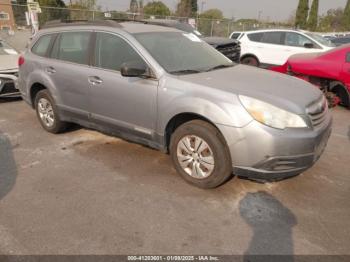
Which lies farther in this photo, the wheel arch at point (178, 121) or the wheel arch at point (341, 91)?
the wheel arch at point (341, 91)

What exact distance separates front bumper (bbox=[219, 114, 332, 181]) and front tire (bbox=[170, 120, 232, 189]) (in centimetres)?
13

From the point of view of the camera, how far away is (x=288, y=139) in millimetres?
2980

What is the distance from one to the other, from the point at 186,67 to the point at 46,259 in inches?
99.7

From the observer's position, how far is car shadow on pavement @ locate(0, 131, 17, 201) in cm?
355

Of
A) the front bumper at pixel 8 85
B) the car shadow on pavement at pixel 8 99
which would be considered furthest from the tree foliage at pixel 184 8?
the front bumper at pixel 8 85

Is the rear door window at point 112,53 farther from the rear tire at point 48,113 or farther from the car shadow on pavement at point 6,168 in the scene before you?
the car shadow on pavement at point 6,168

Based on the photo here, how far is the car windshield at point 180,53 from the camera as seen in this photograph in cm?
378

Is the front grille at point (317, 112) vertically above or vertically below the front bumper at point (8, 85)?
above

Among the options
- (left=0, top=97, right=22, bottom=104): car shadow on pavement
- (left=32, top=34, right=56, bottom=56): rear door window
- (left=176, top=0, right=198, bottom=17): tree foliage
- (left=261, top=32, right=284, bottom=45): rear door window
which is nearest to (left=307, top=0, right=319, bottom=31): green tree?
(left=176, top=0, right=198, bottom=17): tree foliage

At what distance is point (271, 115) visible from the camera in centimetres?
302

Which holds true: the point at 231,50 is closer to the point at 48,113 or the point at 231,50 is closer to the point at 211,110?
the point at 48,113

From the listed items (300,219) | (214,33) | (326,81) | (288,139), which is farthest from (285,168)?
(214,33)

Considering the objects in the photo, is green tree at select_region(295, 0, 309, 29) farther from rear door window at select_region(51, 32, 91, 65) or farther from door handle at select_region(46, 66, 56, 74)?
door handle at select_region(46, 66, 56, 74)

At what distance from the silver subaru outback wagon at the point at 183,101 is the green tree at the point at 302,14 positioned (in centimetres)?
4581
